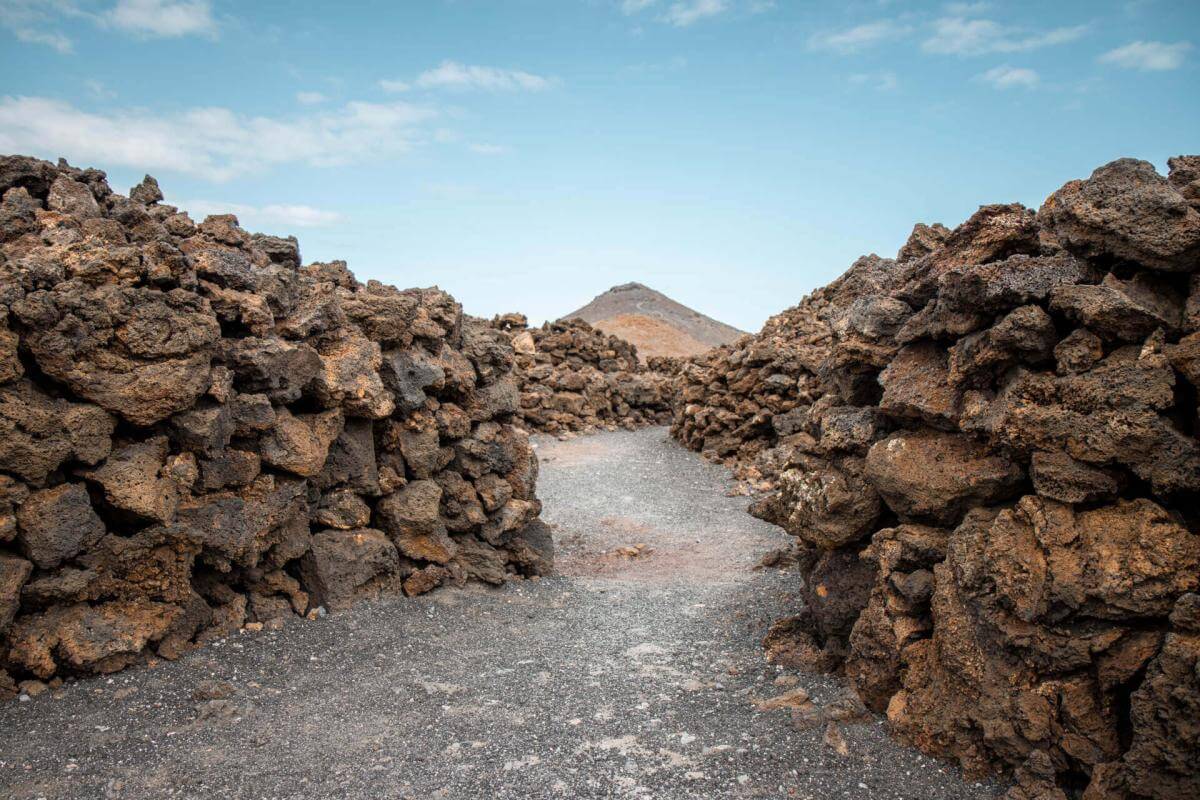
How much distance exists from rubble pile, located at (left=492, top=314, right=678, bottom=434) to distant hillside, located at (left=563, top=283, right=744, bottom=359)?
72.5 feet

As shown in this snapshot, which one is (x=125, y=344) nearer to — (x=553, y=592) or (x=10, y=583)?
(x=10, y=583)

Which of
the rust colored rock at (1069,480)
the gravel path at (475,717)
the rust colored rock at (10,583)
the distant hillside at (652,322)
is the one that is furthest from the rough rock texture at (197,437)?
the distant hillside at (652,322)

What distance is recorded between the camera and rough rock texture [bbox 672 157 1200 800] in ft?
18.5

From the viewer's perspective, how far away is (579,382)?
31.0 meters

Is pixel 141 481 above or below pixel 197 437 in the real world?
below

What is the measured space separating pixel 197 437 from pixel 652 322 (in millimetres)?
64195

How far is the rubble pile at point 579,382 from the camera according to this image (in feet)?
97.8

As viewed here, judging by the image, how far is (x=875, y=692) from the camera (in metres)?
7.22

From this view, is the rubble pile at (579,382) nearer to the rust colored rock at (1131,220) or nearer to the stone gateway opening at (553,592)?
the stone gateway opening at (553,592)

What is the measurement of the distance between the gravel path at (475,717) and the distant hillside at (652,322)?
1967 inches

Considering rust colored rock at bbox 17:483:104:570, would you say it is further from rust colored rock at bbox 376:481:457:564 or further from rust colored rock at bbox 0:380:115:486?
rust colored rock at bbox 376:481:457:564

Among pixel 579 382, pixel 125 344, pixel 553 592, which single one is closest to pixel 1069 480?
pixel 553 592

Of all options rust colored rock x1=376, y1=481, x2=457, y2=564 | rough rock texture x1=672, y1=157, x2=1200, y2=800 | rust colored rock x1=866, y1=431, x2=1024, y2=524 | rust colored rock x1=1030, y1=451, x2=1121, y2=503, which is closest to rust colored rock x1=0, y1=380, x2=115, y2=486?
rust colored rock x1=376, y1=481, x2=457, y2=564

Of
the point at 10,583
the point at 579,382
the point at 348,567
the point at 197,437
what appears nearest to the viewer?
the point at 10,583
